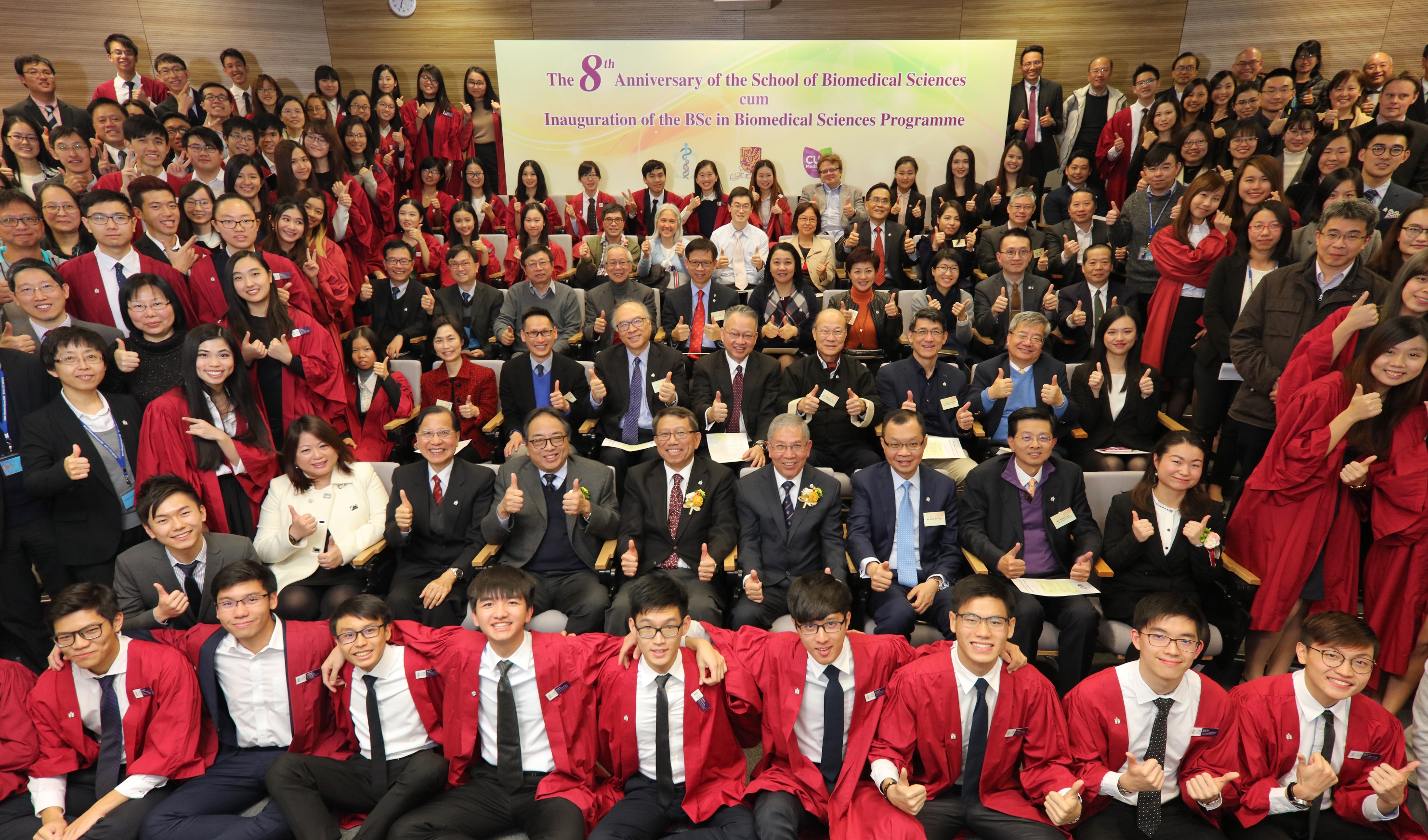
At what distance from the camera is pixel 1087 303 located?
510cm

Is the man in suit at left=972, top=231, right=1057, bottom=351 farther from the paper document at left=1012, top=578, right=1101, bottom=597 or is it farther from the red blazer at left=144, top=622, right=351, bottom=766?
the red blazer at left=144, top=622, right=351, bottom=766

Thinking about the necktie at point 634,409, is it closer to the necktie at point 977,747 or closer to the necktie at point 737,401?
the necktie at point 737,401

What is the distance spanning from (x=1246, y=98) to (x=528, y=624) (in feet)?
22.4

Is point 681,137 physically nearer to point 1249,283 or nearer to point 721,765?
point 1249,283

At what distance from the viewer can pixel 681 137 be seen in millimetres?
7055

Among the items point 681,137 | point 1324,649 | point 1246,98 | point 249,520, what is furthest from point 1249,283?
point 249,520

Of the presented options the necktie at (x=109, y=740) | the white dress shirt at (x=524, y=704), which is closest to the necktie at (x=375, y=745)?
the white dress shirt at (x=524, y=704)

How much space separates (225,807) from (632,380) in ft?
9.27

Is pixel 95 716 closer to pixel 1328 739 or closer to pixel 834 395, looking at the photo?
pixel 834 395

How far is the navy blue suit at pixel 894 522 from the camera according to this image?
363 cm

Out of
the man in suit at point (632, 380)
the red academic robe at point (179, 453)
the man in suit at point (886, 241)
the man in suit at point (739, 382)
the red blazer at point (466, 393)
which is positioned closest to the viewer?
the red academic robe at point (179, 453)

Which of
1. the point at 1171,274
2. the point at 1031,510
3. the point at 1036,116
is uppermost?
the point at 1036,116

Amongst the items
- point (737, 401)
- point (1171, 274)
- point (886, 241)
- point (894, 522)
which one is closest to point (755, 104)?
point (886, 241)

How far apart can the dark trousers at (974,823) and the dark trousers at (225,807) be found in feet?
7.29
